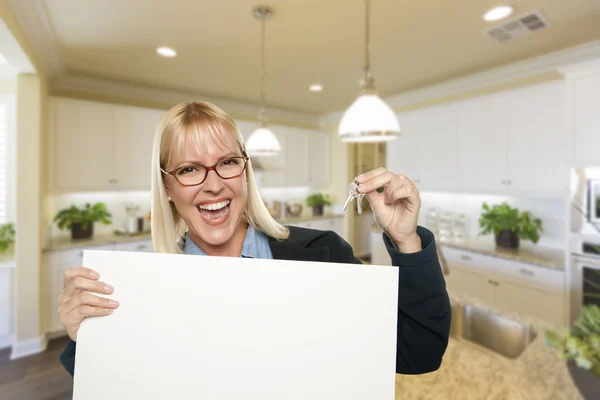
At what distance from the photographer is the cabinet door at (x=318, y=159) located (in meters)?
5.07

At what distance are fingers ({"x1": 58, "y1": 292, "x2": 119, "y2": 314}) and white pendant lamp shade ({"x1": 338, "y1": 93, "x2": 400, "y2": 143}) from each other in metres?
1.23

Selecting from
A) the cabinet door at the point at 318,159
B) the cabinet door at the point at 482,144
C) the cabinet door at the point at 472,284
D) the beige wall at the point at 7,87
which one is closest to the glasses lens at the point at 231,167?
the cabinet door at the point at 472,284

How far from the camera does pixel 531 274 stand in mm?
2570

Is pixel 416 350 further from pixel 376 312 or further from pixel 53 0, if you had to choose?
pixel 53 0

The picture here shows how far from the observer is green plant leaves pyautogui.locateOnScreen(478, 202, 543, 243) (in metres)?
2.77

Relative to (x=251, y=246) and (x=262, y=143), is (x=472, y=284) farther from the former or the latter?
(x=251, y=246)

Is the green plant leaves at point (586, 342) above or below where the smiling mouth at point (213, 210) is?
below

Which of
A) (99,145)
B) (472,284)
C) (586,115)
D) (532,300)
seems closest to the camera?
(586,115)

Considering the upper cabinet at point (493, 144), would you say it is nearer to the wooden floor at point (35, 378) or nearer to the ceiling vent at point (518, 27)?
the ceiling vent at point (518, 27)

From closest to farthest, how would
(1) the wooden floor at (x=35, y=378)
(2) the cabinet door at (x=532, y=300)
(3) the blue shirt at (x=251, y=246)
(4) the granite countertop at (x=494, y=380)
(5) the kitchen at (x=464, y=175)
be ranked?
(3) the blue shirt at (x=251, y=246) → (4) the granite countertop at (x=494, y=380) → (1) the wooden floor at (x=35, y=378) → (5) the kitchen at (x=464, y=175) → (2) the cabinet door at (x=532, y=300)

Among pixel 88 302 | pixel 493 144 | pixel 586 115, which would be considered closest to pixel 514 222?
pixel 493 144

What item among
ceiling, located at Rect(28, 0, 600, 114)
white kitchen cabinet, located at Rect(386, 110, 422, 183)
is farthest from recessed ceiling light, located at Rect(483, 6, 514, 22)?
white kitchen cabinet, located at Rect(386, 110, 422, 183)

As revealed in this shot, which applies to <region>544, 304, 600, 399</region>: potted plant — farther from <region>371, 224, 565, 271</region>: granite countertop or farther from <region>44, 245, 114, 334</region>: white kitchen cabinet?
<region>44, 245, 114, 334</region>: white kitchen cabinet

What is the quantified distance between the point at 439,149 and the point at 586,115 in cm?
140
